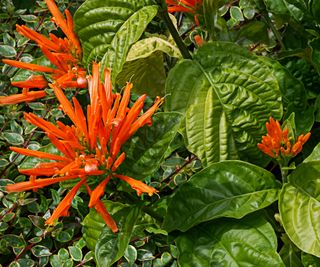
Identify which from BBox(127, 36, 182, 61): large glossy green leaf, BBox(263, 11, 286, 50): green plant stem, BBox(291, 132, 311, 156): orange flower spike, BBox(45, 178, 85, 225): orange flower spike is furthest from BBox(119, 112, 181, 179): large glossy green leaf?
BBox(263, 11, 286, 50): green plant stem

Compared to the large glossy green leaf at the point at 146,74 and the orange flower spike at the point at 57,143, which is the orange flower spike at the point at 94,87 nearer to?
the orange flower spike at the point at 57,143

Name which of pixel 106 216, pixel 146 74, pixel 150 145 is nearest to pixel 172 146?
Answer: pixel 146 74

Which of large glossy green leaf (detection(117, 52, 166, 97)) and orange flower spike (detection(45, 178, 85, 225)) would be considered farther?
large glossy green leaf (detection(117, 52, 166, 97))

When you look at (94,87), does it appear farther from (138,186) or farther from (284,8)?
(284,8)

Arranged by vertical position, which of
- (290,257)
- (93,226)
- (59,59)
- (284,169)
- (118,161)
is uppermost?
(59,59)

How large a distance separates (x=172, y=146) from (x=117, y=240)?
39cm

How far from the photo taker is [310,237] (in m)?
1.20

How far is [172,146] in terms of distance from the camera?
1.54 m

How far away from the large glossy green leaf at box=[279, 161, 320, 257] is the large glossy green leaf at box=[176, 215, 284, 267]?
0.13ft

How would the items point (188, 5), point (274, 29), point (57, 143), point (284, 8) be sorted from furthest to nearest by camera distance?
point (274, 29) → point (284, 8) → point (188, 5) → point (57, 143)

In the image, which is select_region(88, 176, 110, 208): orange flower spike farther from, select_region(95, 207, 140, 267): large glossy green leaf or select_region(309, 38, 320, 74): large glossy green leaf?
select_region(309, 38, 320, 74): large glossy green leaf

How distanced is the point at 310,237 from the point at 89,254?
596 mm

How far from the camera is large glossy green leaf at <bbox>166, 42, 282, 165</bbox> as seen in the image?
133 cm

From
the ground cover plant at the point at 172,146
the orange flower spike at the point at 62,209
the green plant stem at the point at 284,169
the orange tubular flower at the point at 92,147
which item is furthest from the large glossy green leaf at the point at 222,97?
the orange flower spike at the point at 62,209
